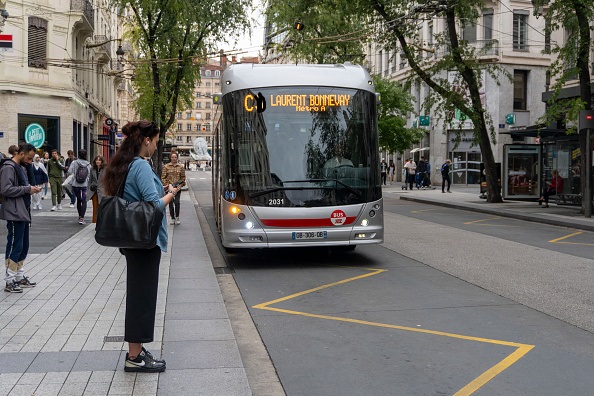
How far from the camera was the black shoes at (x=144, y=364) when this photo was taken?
5.46 metres

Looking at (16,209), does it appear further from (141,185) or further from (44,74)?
(44,74)

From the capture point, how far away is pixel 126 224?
5176mm

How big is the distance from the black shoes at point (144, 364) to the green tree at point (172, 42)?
22.4m

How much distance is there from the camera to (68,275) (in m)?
10.3

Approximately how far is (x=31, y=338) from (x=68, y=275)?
153 inches

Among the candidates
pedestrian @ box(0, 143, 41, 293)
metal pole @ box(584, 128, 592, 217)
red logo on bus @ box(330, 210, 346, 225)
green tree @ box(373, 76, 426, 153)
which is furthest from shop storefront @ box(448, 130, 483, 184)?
pedestrian @ box(0, 143, 41, 293)

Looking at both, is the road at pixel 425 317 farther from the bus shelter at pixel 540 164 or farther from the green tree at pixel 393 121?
the green tree at pixel 393 121

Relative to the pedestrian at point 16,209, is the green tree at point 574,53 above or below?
above

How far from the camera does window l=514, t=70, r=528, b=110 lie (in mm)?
46406

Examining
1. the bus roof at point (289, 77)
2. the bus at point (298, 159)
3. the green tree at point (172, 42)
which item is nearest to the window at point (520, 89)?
the green tree at point (172, 42)

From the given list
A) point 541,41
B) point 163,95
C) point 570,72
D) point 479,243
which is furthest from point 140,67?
point 541,41

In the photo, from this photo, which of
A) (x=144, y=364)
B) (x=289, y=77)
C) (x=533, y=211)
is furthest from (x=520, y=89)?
(x=144, y=364)

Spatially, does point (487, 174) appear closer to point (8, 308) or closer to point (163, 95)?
point (163, 95)

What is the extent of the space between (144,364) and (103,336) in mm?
1303
